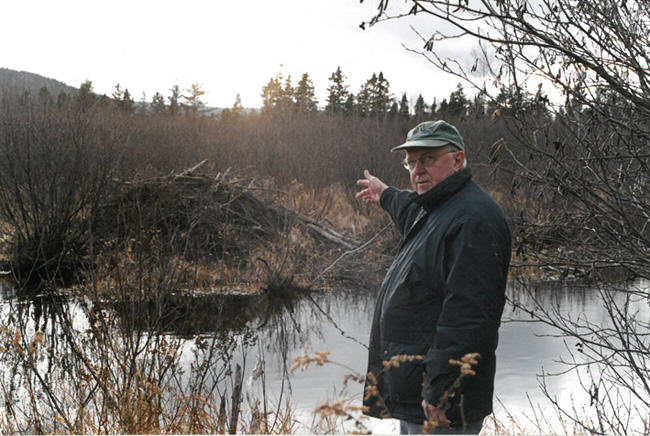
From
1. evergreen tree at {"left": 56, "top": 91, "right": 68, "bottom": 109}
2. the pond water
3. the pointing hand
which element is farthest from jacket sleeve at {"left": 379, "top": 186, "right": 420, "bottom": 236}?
evergreen tree at {"left": 56, "top": 91, "right": 68, "bottom": 109}

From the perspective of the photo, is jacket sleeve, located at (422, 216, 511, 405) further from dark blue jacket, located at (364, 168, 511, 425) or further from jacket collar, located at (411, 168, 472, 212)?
jacket collar, located at (411, 168, 472, 212)

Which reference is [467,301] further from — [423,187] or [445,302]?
[423,187]

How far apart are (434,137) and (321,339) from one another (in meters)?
7.70

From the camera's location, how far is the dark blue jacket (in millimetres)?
2395

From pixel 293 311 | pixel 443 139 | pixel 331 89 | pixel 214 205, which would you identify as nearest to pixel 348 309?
pixel 293 311

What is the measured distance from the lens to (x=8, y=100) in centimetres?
1543

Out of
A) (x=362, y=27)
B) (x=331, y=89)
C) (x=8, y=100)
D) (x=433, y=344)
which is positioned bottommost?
(x=433, y=344)

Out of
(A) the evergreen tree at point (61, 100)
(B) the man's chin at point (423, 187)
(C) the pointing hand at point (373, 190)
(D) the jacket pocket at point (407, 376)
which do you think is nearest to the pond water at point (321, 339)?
(C) the pointing hand at point (373, 190)

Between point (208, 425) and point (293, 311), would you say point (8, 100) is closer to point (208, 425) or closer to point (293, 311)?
point (293, 311)

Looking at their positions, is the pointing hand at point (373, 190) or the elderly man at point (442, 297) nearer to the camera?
the elderly man at point (442, 297)

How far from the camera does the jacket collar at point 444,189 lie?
262 cm

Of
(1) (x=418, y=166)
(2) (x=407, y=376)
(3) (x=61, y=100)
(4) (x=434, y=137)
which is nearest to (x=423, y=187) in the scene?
(1) (x=418, y=166)

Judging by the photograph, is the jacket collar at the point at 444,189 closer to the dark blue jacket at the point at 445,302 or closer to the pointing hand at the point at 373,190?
the dark blue jacket at the point at 445,302

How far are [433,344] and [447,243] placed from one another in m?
0.38
